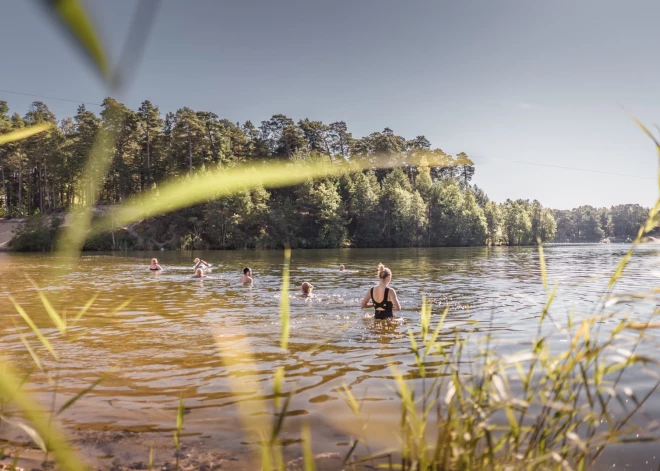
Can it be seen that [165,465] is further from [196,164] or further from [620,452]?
[196,164]

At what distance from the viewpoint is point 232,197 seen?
233ft

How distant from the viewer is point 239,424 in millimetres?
4953

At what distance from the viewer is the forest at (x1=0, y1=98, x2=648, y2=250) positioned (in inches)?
2576

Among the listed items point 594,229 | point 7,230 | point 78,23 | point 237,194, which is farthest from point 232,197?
point 594,229

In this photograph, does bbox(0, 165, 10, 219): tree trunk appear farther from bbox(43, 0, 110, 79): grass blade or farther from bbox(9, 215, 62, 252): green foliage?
bbox(43, 0, 110, 79): grass blade

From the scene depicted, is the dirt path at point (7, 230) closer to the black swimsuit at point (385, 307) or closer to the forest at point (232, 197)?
the forest at point (232, 197)

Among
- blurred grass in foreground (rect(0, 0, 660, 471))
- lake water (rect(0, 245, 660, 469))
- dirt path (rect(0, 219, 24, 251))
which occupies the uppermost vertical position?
dirt path (rect(0, 219, 24, 251))

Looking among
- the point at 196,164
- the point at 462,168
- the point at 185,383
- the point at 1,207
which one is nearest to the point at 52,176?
the point at 1,207

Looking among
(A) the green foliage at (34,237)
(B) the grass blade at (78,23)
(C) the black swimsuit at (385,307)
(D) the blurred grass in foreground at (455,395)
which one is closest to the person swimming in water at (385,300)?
(C) the black swimsuit at (385,307)

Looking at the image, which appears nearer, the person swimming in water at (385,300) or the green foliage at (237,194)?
the person swimming in water at (385,300)

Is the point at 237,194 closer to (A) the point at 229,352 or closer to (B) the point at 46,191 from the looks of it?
(B) the point at 46,191

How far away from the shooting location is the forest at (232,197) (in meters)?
65.4

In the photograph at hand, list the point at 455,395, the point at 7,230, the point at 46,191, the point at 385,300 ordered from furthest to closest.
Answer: the point at 46,191 < the point at 7,230 < the point at 385,300 < the point at 455,395

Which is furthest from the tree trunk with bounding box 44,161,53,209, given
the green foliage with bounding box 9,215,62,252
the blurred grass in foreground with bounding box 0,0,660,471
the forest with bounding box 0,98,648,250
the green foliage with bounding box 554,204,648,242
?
the green foliage with bounding box 554,204,648,242
